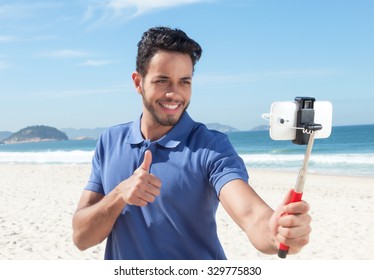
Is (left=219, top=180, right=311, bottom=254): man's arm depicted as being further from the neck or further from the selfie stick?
the neck

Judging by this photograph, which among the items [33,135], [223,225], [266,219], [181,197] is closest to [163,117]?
[181,197]

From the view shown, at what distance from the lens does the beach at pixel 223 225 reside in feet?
20.6

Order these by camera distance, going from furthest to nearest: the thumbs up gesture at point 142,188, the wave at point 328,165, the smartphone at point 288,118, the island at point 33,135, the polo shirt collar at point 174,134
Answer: the island at point 33,135 < the wave at point 328,165 < the polo shirt collar at point 174,134 < the thumbs up gesture at point 142,188 < the smartphone at point 288,118

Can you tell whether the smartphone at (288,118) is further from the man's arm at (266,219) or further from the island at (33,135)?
the island at (33,135)

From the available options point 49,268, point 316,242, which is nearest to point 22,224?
point 316,242

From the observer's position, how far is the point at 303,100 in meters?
1.29

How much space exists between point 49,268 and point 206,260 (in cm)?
169

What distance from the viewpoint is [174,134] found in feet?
5.86

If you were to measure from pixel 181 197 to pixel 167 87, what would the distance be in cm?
42

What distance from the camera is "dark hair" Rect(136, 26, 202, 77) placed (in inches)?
71.4

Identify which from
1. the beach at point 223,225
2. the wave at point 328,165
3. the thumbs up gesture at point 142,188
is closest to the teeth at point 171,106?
the thumbs up gesture at point 142,188

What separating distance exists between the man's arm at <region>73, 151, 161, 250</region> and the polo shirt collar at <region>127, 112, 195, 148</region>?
0.38ft

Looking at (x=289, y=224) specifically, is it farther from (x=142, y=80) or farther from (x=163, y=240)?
(x=142, y=80)

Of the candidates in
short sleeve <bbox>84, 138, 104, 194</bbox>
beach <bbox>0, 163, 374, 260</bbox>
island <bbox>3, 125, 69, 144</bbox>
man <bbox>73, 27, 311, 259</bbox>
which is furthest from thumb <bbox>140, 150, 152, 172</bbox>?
island <bbox>3, 125, 69, 144</bbox>
